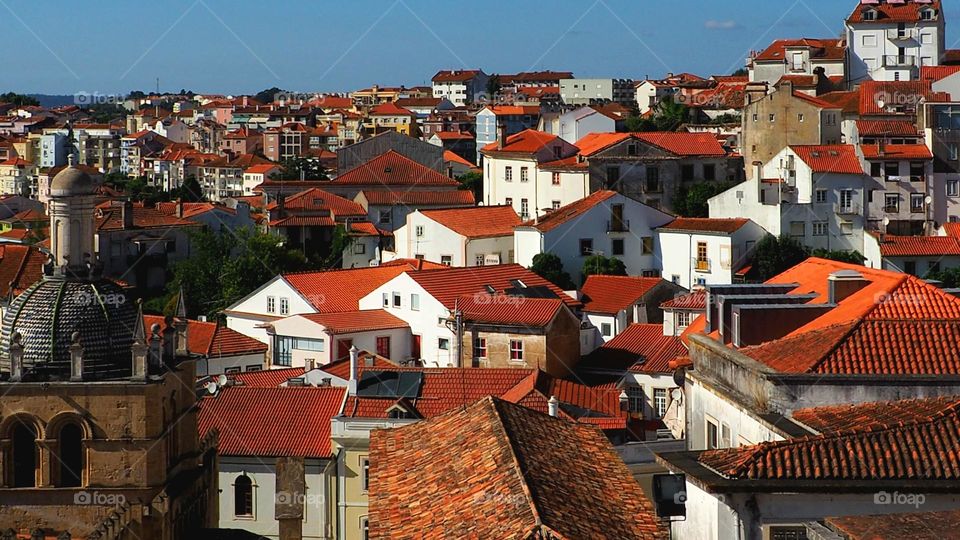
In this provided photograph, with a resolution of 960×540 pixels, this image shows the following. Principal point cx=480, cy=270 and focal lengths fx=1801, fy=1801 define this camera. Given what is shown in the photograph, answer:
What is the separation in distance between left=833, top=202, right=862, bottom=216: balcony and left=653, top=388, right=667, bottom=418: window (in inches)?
759

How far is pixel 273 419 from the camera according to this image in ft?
104

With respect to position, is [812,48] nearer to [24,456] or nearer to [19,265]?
[19,265]

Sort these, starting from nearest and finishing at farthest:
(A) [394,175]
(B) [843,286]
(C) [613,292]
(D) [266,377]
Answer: (B) [843,286] < (D) [266,377] < (C) [613,292] < (A) [394,175]

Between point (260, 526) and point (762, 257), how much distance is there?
26.5 m

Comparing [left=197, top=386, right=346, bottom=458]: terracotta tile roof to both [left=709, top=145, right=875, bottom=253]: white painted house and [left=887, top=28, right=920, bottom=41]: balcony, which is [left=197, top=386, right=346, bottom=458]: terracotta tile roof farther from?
[left=887, top=28, right=920, bottom=41]: balcony

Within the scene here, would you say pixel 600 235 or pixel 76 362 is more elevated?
pixel 600 235

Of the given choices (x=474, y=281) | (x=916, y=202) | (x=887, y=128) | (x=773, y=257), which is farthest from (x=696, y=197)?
(x=474, y=281)

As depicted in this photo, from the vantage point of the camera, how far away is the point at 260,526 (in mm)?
29750

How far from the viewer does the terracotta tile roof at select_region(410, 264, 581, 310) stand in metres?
46.5

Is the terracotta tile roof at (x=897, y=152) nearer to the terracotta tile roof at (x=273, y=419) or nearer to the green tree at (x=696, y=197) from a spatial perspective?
the green tree at (x=696, y=197)

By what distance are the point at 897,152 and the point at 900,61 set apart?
27.7m

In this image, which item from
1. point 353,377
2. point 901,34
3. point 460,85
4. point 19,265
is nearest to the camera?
point 353,377

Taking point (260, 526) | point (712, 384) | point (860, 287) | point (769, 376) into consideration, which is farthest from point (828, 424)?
point (260, 526)

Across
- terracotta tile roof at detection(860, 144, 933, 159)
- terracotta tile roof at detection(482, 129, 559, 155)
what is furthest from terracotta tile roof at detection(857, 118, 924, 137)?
terracotta tile roof at detection(482, 129, 559, 155)
